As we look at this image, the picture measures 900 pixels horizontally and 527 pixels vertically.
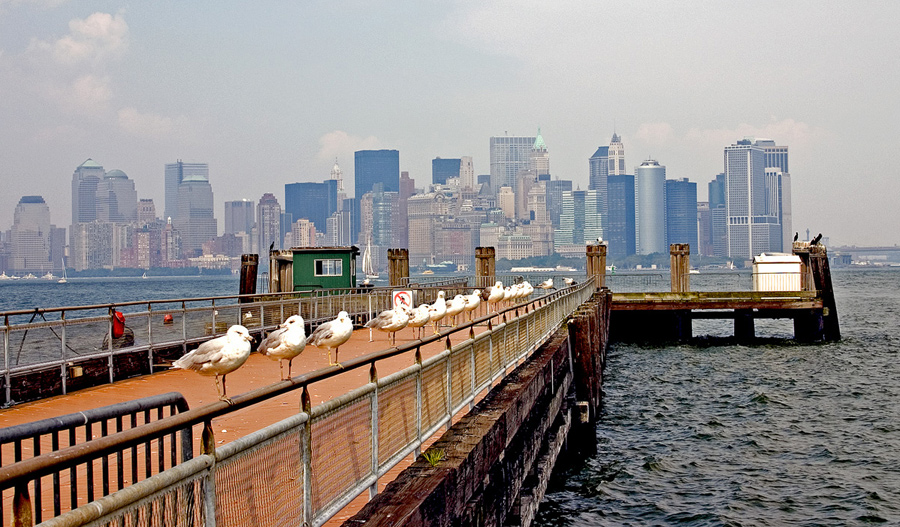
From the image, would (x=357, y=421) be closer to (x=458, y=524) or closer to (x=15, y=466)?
(x=458, y=524)

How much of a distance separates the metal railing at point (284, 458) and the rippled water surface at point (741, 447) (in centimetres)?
836

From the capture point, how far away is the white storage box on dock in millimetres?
49281

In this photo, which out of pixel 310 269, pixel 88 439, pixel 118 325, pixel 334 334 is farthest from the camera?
pixel 310 269

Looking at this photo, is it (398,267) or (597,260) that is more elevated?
(597,260)

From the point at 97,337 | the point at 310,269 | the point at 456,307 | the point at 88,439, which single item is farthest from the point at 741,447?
the point at 310,269

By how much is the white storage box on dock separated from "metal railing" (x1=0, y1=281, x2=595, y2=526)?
Answer: 4185 centimetres

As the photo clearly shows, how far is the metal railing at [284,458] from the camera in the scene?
3.95 metres

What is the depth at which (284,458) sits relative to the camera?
5.88 meters

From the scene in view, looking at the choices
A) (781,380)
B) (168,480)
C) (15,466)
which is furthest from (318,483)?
(781,380)

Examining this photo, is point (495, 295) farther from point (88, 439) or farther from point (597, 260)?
point (88, 439)

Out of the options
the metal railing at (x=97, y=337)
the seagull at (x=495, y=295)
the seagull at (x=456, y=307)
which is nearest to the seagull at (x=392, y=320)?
the metal railing at (x=97, y=337)

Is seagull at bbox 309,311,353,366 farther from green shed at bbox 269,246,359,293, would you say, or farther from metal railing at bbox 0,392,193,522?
green shed at bbox 269,246,359,293

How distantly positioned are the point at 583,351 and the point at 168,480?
19731 mm

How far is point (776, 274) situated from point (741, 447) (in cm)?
2824
